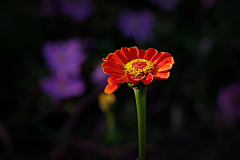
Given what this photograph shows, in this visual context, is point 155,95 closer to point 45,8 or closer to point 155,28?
point 155,28

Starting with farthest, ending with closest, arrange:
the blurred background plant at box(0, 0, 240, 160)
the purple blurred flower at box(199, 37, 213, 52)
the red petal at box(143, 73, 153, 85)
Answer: the purple blurred flower at box(199, 37, 213, 52) → the blurred background plant at box(0, 0, 240, 160) → the red petal at box(143, 73, 153, 85)

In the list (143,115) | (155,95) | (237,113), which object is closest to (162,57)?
(143,115)

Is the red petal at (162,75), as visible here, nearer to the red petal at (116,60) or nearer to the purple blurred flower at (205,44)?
Answer: the red petal at (116,60)

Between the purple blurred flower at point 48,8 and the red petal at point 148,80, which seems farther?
the purple blurred flower at point 48,8


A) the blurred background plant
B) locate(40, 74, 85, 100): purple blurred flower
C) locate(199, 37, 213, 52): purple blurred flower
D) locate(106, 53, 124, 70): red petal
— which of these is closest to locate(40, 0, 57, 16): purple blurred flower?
the blurred background plant

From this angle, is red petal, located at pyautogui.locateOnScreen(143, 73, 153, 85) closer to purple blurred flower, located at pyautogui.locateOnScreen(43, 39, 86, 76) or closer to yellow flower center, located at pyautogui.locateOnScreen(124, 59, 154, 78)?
yellow flower center, located at pyautogui.locateOnScreen(124, 59, 154, 78)

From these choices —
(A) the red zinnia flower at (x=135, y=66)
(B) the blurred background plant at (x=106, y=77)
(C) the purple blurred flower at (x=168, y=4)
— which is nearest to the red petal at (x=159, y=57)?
(A) the red zinnia flower at (x=135, y=66)

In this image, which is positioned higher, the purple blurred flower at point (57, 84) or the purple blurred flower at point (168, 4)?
the purple blurred flower at point (168, 4)
